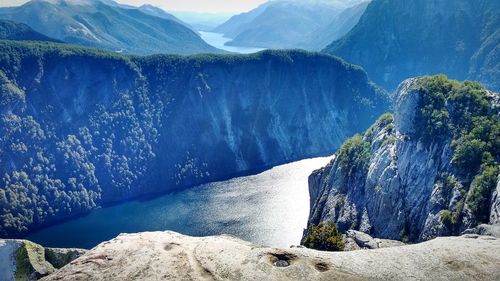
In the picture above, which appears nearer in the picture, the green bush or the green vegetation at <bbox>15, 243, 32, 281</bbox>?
the green bush

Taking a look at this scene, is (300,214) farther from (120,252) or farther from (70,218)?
(120,252)

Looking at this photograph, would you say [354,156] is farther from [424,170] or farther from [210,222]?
[210,222]


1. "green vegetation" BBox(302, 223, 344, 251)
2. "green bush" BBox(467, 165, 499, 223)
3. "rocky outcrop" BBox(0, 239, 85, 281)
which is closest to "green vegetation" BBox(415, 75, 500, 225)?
"green bush" BBox(467, 165, 499, 223)

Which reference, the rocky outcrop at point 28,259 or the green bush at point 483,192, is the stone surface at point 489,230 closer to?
the green bush at point 483,192

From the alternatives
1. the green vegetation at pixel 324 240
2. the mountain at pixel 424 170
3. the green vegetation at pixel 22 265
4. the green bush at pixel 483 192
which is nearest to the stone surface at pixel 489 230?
the mountain at pixel 424 170

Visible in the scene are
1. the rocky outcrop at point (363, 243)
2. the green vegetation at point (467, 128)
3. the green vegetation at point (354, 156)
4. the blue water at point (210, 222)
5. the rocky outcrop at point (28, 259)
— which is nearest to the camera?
the rocky outcrop at point (363, 243)

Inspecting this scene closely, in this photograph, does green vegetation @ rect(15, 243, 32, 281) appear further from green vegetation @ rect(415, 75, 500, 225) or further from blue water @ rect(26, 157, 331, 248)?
blue water @ rect(26, 157, 331, 248)
